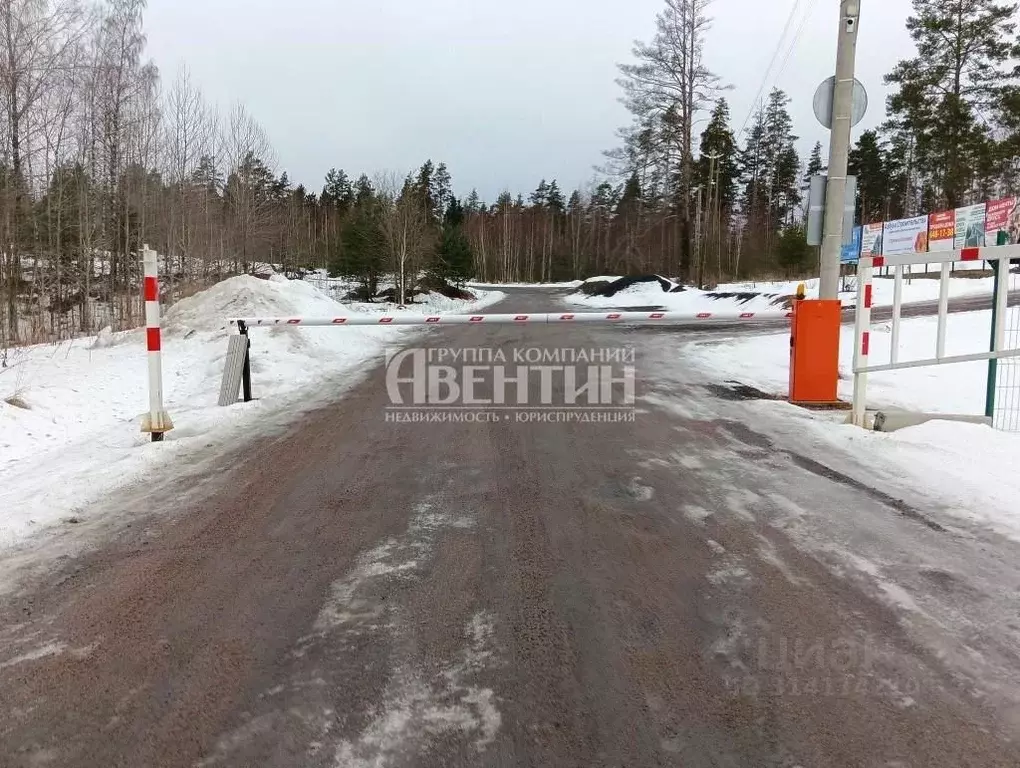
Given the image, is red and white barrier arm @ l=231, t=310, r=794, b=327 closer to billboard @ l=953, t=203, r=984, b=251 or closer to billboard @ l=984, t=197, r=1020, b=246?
billboard @ l=984, t=197, r=1020, b=246

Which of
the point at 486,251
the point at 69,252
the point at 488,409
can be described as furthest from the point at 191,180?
the point at 486,251

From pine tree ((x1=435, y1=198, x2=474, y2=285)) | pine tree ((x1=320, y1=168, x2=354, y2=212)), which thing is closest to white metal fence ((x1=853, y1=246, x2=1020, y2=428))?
pine tree ((x1=435, y1=198, x2=474, y2=285))

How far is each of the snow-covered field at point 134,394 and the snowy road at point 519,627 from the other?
67cm

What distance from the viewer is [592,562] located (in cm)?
389

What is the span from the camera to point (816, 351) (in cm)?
848

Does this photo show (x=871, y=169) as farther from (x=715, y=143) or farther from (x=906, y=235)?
(x=906, y=235)

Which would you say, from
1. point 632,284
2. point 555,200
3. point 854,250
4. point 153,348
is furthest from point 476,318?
point 555,200

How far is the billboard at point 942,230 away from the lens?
25781 millimetres

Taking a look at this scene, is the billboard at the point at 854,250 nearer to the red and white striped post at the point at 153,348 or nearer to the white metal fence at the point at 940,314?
the white metal fence at the point at 940,314

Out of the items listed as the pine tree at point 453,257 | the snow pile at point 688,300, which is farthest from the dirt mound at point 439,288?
the snow pile at point 688,300

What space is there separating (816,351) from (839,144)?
9.46 feet

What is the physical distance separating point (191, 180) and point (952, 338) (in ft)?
114

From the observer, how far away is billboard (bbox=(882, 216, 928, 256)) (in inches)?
1071

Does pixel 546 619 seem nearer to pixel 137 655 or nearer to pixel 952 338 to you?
pixel 137 655
